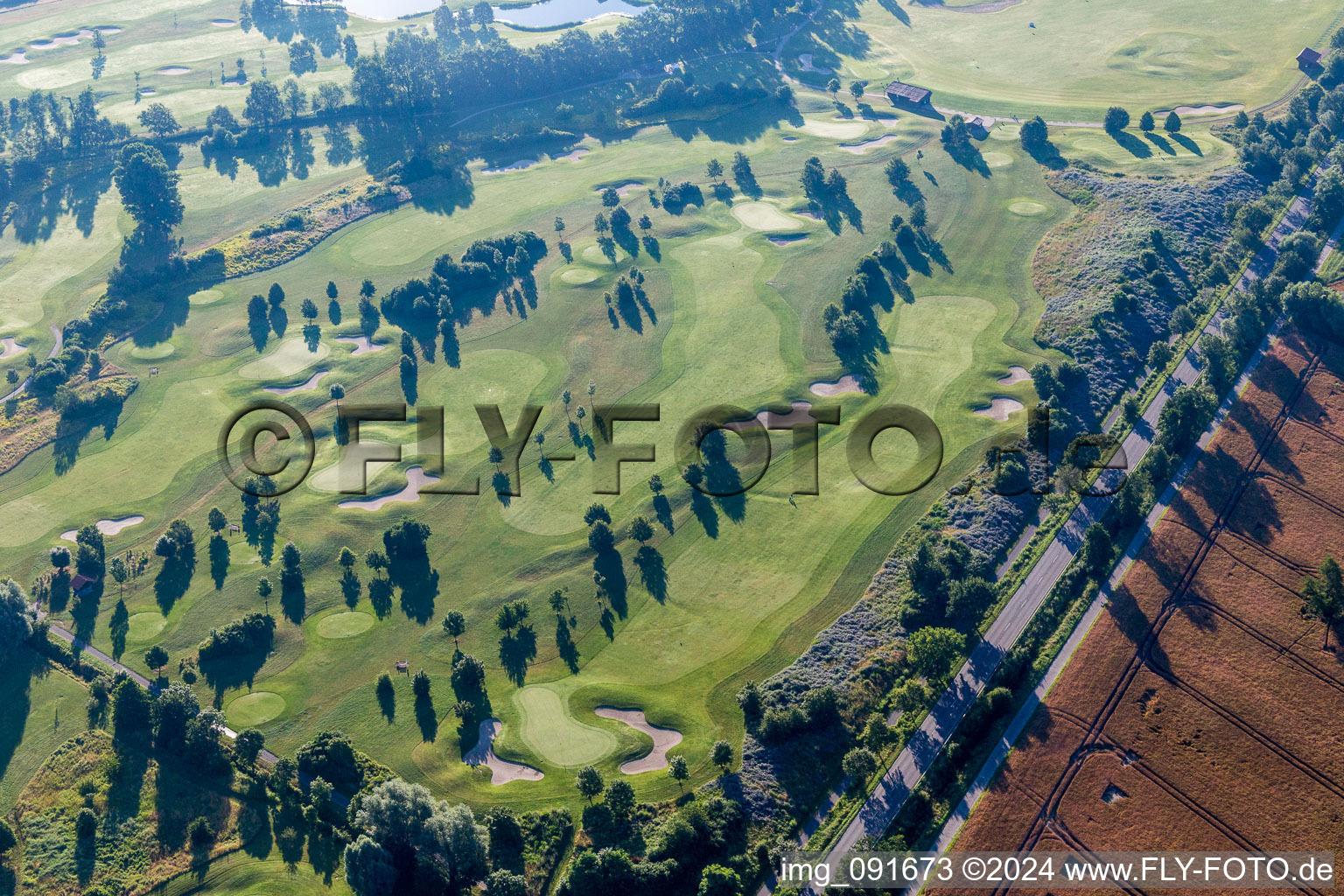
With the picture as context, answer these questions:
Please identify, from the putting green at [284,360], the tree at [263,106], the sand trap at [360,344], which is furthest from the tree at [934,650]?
the tree at [263,106]

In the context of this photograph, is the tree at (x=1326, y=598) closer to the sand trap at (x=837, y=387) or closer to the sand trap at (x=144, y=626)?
the sand trap at (x=837, y=387)

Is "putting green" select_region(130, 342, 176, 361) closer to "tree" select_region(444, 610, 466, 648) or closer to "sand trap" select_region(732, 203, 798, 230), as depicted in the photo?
"tree" select_region(444, 610, 466, 648)

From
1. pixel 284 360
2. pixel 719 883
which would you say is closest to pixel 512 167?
pixel 284 360

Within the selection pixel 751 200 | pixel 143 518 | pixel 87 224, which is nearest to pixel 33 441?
pixel 143 518

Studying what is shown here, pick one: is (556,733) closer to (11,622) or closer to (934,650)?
(934,650)

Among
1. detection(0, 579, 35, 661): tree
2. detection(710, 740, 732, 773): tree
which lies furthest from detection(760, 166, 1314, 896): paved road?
detection(0, 579, 35, 661): tree
